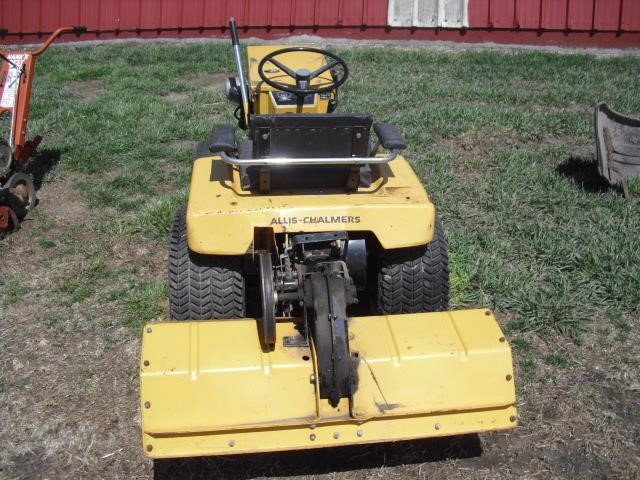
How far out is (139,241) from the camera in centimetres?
472

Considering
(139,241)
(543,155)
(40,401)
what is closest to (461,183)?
(543,155)

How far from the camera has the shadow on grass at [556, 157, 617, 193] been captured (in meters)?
5.50

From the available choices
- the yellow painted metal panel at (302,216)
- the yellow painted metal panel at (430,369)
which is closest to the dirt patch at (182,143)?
the yellow painted metal panel at (302,216)

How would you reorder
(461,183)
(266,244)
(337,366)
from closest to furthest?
(337,366)
(266,244)
(461,183)

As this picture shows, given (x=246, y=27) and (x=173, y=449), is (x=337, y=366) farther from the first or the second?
(x=246, y=27)

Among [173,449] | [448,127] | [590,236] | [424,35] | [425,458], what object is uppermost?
[424,35]

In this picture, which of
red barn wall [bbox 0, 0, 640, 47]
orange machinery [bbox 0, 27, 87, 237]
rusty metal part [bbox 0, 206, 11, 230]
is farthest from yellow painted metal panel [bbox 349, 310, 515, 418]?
red barn wall [bbox 0, 0, 640, 47]

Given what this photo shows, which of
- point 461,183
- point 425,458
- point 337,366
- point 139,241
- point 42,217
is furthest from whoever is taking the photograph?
point 461,183

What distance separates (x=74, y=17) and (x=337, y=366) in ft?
32.6

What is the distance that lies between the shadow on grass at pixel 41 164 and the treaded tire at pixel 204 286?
2996 mm

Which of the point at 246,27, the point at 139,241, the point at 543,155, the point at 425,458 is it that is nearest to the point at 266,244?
the point at 425,458

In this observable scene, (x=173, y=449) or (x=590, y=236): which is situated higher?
(x=590, y=236)

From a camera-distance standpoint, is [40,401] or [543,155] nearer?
[40,401]

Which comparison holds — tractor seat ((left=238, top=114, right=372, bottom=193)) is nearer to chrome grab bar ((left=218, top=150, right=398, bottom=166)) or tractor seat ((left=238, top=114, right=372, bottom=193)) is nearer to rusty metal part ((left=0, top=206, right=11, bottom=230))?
chrome grab bar ((left=218, top=150, right=398, bottom=166))
